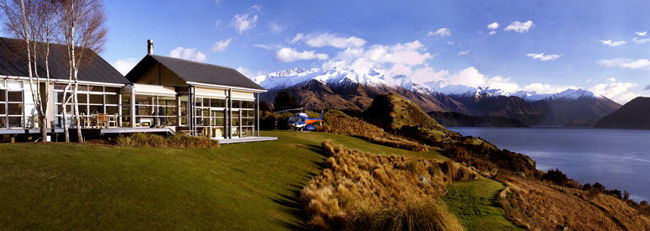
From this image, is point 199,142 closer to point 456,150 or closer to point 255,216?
point 255,216

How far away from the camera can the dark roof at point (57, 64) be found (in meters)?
15.2

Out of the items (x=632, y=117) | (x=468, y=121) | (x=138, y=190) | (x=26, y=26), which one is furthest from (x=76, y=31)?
(x=632, y=117)

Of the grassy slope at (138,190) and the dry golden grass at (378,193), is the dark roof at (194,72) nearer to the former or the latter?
the grassy slope at (138,190)

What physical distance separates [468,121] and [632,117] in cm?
8134

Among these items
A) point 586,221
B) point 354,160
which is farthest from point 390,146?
point 586,221

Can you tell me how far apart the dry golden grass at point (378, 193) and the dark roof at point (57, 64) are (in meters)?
11.6

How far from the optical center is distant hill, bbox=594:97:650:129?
16550cm

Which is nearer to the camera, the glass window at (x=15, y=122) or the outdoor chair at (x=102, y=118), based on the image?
the glass window at (x=15, y=122)

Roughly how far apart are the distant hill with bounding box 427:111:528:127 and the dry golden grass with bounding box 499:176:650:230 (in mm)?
139698

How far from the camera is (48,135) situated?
15.1m

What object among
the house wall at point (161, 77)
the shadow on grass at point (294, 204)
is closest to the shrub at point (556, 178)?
the shadow on grass at point (294, 204)

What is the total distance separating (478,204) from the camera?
1275 cm

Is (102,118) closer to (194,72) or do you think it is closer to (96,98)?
(96,98)

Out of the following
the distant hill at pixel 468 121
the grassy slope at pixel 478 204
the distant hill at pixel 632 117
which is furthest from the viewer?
the distant hill at pixel 632 117
